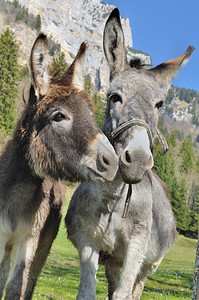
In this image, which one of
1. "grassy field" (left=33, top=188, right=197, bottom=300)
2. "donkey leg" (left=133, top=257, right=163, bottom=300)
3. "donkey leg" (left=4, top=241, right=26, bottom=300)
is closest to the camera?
"donkey leg" (left=4, top=241, right=26, bottom=300)

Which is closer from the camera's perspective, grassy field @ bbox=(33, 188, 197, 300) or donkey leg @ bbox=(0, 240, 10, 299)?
donkey leg @ bbox=(0, 240, 10, 299)

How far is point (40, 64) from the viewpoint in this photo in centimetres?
369

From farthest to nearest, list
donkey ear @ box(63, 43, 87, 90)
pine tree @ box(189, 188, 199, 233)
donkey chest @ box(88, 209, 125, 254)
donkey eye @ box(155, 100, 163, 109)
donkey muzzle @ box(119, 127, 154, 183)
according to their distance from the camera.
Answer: pine tree @ box(189, 188, 199, 233) → donkey ear @ box(63, 43, 87, 90) → donkey eye @ box(155, 100, 163, 109) → donkey chest @ box(88, 209, 125, 254) → donkey muzzle @ box(119, 127, 154, 183)

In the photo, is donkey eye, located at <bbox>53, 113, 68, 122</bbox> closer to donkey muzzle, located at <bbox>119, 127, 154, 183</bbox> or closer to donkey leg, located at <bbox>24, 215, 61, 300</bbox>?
donkey muzzle, located at <bbox>119, 127, 154, 183</bbox>

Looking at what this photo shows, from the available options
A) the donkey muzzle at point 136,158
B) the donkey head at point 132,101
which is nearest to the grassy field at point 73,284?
the donkey head at point 132,101

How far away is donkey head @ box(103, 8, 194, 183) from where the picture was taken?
322 centimetres

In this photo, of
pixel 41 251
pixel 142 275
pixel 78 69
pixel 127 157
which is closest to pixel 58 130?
pixel 127 157

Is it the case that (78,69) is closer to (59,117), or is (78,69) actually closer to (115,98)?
(115,98)

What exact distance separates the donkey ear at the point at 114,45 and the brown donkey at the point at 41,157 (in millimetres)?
348

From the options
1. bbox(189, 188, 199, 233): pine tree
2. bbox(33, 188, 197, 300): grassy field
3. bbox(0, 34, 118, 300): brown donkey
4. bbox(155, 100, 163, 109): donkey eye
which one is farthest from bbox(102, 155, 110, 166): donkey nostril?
bbox(189, 188, 199, 233): pine tree

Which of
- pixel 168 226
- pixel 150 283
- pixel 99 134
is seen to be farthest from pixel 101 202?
pixel 150 283

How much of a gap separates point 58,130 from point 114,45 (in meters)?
1.51

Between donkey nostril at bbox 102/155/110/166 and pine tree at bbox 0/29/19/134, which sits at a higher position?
pine tree at bbox 0/29/19/134

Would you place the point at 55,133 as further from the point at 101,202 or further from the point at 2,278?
the point at 2,278
